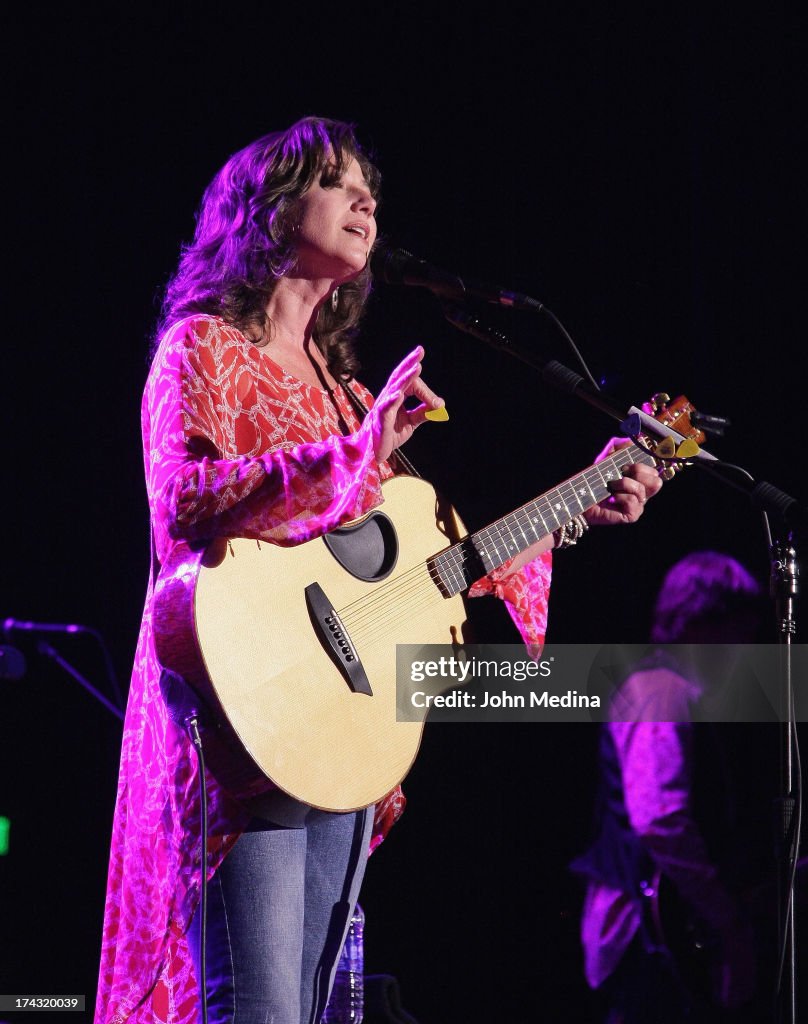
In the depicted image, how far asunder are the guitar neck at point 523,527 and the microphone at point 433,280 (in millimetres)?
491

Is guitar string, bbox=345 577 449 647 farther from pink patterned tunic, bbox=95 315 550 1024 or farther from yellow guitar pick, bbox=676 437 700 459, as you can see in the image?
yellow guitar pick, bbox=676 437 700 459

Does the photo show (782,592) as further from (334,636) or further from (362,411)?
(362,411)

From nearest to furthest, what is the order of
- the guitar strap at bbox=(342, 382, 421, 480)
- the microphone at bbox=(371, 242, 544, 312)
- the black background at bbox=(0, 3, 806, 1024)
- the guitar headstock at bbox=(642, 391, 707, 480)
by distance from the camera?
the microphone at bbox=(371, 242, 544, 312) < the guitar strap at bbox=(342, 382, 421, 480) < the guitar headstock at bbox=(642, 391, 707, 480) < the black background at bbox=(0, 3, 806, 1024)

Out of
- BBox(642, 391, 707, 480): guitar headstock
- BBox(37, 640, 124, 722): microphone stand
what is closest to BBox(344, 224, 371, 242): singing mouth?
BBox(642, 391, 707, 480): guitar headstock

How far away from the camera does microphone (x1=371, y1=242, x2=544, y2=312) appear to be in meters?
2.21

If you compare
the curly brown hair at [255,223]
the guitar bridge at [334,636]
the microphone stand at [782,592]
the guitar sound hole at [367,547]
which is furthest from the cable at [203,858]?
the microphone stand at [782,592]

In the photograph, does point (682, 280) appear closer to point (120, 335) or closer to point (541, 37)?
point (541, 37)

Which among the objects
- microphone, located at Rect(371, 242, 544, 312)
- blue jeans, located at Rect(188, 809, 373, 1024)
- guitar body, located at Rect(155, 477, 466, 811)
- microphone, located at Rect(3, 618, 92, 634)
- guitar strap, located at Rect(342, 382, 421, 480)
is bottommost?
blue jeans, located at Rect(188, 809, 373, 1024)

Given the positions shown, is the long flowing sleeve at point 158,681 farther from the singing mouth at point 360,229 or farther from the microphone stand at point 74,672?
the microphone stand at point 74,672

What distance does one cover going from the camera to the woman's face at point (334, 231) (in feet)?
7.36

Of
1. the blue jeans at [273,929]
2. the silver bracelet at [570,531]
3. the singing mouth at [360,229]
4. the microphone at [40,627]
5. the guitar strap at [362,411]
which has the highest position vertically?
the singing mouth at [360,229]

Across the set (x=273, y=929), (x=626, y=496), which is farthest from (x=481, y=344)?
(x=273, y=929)

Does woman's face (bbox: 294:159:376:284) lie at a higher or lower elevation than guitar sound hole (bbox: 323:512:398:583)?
higher

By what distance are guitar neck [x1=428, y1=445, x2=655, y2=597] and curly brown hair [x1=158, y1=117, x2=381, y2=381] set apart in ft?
2.05
